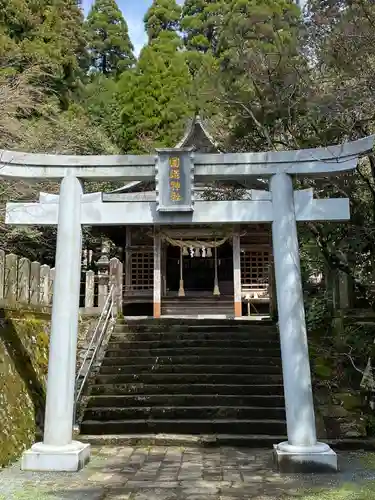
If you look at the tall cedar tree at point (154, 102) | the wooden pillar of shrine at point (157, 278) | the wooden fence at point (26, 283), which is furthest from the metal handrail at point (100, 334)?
the tall cedar tree at point (154, 102)

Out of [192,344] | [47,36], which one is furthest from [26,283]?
[47,36]

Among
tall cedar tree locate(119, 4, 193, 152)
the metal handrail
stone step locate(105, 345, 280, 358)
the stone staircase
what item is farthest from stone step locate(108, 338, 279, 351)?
tall cedar tree locate(119, 4, 193, 152)

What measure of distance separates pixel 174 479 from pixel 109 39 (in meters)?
41.1

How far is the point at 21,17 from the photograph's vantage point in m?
20.4

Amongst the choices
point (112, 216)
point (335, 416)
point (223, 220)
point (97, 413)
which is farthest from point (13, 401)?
point (335, 416)

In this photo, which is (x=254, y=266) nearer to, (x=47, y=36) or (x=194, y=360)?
(x=194, y=360)

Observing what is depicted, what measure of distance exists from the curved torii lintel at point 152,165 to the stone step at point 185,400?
392cm

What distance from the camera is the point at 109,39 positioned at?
134ft

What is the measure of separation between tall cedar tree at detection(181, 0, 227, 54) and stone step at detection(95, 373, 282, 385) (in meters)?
30.4

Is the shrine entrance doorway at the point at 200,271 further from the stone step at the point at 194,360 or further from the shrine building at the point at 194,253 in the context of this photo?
the stone step at the point at 194,360

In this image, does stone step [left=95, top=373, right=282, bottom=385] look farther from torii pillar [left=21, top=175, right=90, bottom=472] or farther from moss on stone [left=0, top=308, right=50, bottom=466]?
torii pillar [left=21, top=175, right=90, bottom=472]

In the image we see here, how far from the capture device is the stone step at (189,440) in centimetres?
727

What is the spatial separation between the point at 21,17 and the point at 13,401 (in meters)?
18.5

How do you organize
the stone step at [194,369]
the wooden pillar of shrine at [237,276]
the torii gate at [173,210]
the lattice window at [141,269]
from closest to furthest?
the torii gate at [173,210] < the stone step at [194,369] < the wooden pillar of shrine at [237,276] < the lattice window at [141,269]
